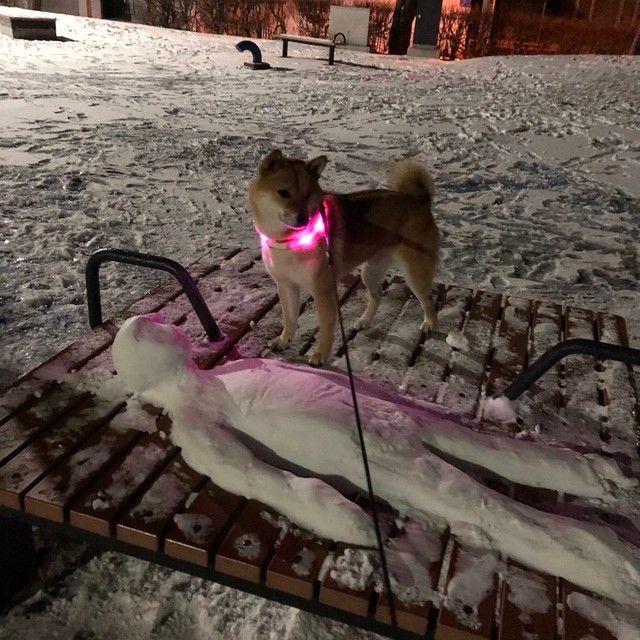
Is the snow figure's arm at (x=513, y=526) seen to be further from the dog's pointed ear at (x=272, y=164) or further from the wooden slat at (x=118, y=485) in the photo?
the dog's pointed ear at (x=272, y=164)

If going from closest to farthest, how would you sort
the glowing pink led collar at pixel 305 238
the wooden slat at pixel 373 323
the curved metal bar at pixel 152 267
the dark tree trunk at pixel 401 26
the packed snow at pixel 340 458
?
the packed snow at pixel 340 458 → the glowing pink led collar at pixel 305 238 → the curved metal bar at pixel 152 267 → the wooden slat at pixel 373 323 → the dark tree trunk at pixel 401 26

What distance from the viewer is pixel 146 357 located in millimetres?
2217

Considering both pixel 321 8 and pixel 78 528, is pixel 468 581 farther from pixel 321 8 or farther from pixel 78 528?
pixel 321 8

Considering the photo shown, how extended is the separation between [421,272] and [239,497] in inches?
61.0

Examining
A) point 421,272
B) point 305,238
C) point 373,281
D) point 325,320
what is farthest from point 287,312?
point 421,272

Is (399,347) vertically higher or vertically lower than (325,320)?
lower

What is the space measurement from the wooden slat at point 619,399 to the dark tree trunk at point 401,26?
51.6 feet

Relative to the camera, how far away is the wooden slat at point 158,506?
1.71 meters

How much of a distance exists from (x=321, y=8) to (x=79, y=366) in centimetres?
1803

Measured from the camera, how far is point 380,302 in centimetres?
335

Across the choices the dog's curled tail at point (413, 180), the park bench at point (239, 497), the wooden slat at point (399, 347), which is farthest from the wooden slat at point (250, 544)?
the dog's curled tail at point (413, 180)

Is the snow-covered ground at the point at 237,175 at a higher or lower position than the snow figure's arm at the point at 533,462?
lower

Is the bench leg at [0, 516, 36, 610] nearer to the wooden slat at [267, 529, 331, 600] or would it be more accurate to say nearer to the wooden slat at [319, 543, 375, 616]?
the wooden slat at [267, 529, 331, 600]

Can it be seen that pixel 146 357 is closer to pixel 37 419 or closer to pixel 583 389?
pixel 37 419
